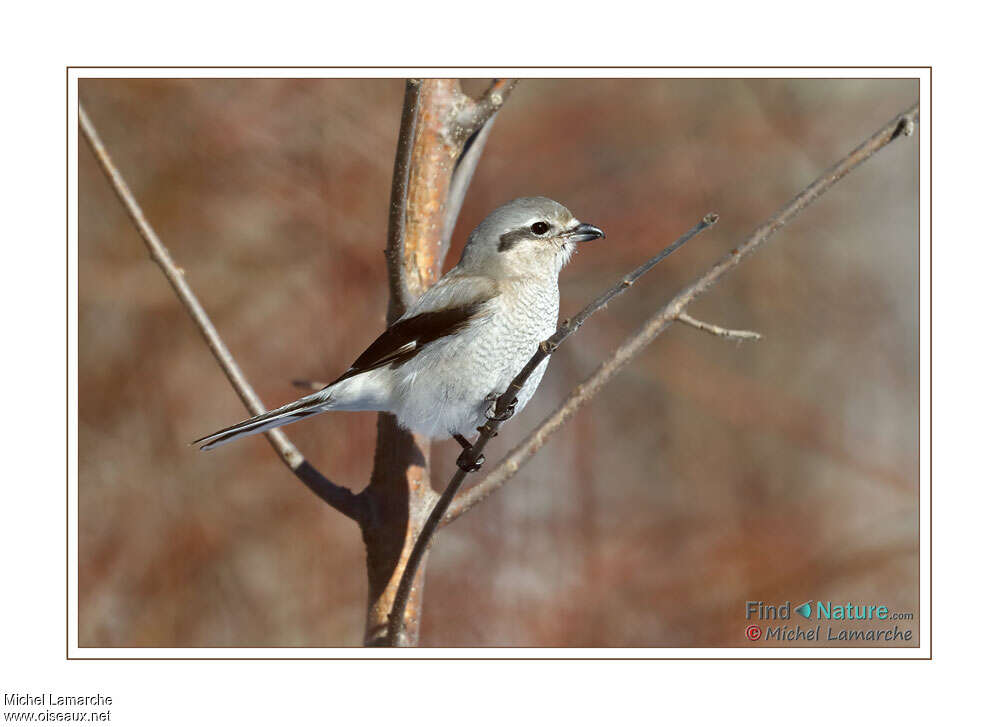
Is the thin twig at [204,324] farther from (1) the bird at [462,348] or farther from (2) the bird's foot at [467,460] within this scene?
(2) the bird's foot at [467,460]

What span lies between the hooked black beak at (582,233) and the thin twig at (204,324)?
40.9 inches

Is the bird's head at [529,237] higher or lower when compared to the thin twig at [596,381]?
higher

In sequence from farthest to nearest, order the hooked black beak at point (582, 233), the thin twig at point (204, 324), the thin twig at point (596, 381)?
the hooked black beak at point (582, 233) < the thin twig at point (596, 381) < the thin twig at point (204, 324)

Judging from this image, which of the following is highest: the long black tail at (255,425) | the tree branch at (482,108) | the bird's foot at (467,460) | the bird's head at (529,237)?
the tree branch at (482,108)

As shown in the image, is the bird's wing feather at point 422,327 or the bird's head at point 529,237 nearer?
the bird's wing feather at point 422,327

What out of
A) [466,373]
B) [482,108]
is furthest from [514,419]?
[482,108]

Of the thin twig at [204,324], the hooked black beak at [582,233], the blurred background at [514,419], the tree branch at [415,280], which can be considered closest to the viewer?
the thin twig at [204,324]

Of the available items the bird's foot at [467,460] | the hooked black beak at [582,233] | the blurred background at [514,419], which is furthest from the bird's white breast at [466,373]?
the blurred background at [514,419]

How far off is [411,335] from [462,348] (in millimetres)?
156

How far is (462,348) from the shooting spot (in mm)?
2426

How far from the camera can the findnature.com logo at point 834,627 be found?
2414 millimetres

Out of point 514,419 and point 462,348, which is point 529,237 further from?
point 514,419
